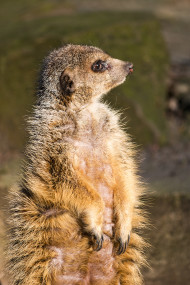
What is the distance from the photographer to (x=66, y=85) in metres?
3.76

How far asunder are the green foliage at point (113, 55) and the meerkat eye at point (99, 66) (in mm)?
2597

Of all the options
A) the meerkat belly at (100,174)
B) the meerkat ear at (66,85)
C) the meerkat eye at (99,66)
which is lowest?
the meerkat belly at (100,174)

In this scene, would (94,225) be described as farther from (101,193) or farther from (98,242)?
(101,193)

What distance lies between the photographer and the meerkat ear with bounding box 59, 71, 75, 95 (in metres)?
3.75

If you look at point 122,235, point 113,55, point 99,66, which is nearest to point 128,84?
point 113,55

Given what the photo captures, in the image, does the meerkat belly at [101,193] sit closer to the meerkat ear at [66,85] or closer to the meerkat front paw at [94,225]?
the meerkat front paw at [94,225]

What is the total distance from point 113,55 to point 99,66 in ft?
12.0

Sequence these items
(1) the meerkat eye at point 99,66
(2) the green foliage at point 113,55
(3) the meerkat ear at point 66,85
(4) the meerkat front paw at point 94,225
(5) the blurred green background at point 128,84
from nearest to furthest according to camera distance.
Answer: (4) the meerkat front paw at point 94,225, (3) the meerkat ear at point 66,85, (1) the meerkat eye at point 99,66, (5) the blurred green background at point 128,84, (2) the green foliage at point 113,55

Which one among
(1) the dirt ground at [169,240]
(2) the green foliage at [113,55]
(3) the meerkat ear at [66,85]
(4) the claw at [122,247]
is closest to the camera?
(4) the claw at [122,247]

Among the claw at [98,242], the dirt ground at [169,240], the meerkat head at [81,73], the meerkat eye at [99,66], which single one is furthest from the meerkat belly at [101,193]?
the dirt ground at [169,240]

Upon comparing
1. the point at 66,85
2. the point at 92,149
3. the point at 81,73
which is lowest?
the point at 92,149

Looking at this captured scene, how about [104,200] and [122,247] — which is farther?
A: [104,200]

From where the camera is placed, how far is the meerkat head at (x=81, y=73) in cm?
380

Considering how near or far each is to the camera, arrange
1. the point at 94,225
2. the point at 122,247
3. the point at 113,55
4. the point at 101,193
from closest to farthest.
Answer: the point at 94,225 < the point at 122,247 < the point at 101,193 < the point at 113,55
